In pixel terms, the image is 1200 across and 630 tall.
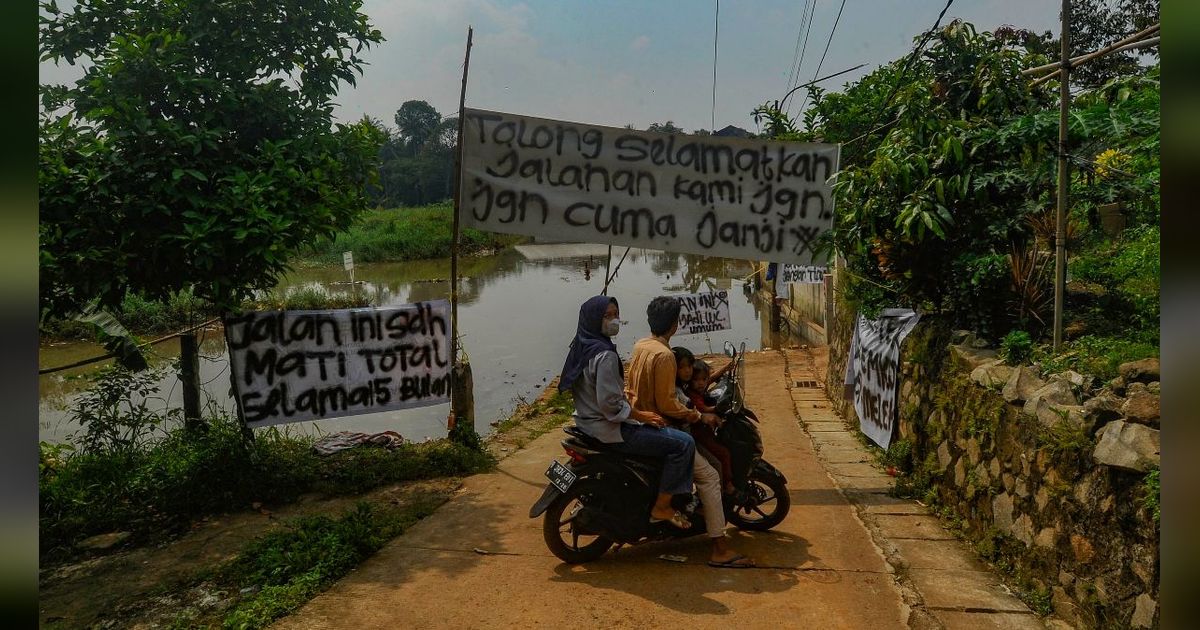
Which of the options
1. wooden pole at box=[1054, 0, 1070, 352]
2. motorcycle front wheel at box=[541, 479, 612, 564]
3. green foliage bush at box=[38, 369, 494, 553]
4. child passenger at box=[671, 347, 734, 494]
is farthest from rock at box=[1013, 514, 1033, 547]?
green foliage bush at box=[38, 369, 494, 553]

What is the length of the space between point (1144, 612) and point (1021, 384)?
5.38 ft

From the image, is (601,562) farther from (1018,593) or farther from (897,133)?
(897,133)

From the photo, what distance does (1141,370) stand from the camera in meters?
3.68

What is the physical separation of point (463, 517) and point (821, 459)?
357 cm

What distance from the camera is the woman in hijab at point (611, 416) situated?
4449 millimetres

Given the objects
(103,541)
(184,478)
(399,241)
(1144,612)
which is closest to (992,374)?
(1144,612)

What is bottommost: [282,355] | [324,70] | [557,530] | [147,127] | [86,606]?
[86,606]

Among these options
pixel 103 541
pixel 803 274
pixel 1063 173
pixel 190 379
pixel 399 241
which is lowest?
pixel 103 541

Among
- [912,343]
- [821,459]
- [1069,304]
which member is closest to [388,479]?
[821,459]

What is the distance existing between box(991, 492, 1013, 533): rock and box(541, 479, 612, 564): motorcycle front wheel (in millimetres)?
2325

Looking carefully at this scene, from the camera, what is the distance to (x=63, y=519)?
542 centimetres

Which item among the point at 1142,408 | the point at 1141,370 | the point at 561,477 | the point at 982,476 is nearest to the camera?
the point at 1142,408

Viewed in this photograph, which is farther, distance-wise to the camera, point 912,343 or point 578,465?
point 912,343

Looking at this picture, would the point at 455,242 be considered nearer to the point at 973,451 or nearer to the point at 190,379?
the point at 190,379
